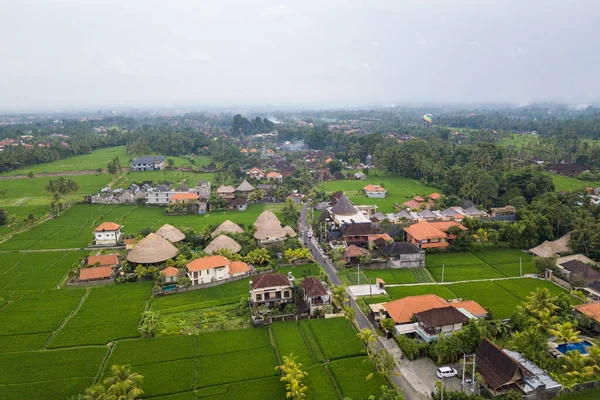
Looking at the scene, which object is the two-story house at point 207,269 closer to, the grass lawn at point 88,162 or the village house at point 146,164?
the village house at point 146,164

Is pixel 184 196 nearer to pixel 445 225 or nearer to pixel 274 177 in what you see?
pixel 274 177

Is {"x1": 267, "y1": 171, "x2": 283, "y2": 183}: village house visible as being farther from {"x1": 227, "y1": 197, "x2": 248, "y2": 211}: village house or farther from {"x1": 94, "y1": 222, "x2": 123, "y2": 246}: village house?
{"x1": 94, "y1": 222, "x2": 123, "y2": 246}: village house

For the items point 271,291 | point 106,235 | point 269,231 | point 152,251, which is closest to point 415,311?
point 271,291

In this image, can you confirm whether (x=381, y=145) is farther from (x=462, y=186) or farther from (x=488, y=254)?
(x=488, y=254)

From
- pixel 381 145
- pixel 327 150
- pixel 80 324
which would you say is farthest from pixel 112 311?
pixel 327 150

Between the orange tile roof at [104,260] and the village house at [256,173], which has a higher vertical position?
the village house at [256,173]

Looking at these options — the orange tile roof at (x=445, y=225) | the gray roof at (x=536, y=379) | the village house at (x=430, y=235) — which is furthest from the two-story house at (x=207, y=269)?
the gray roof at (x=536, y=379)
